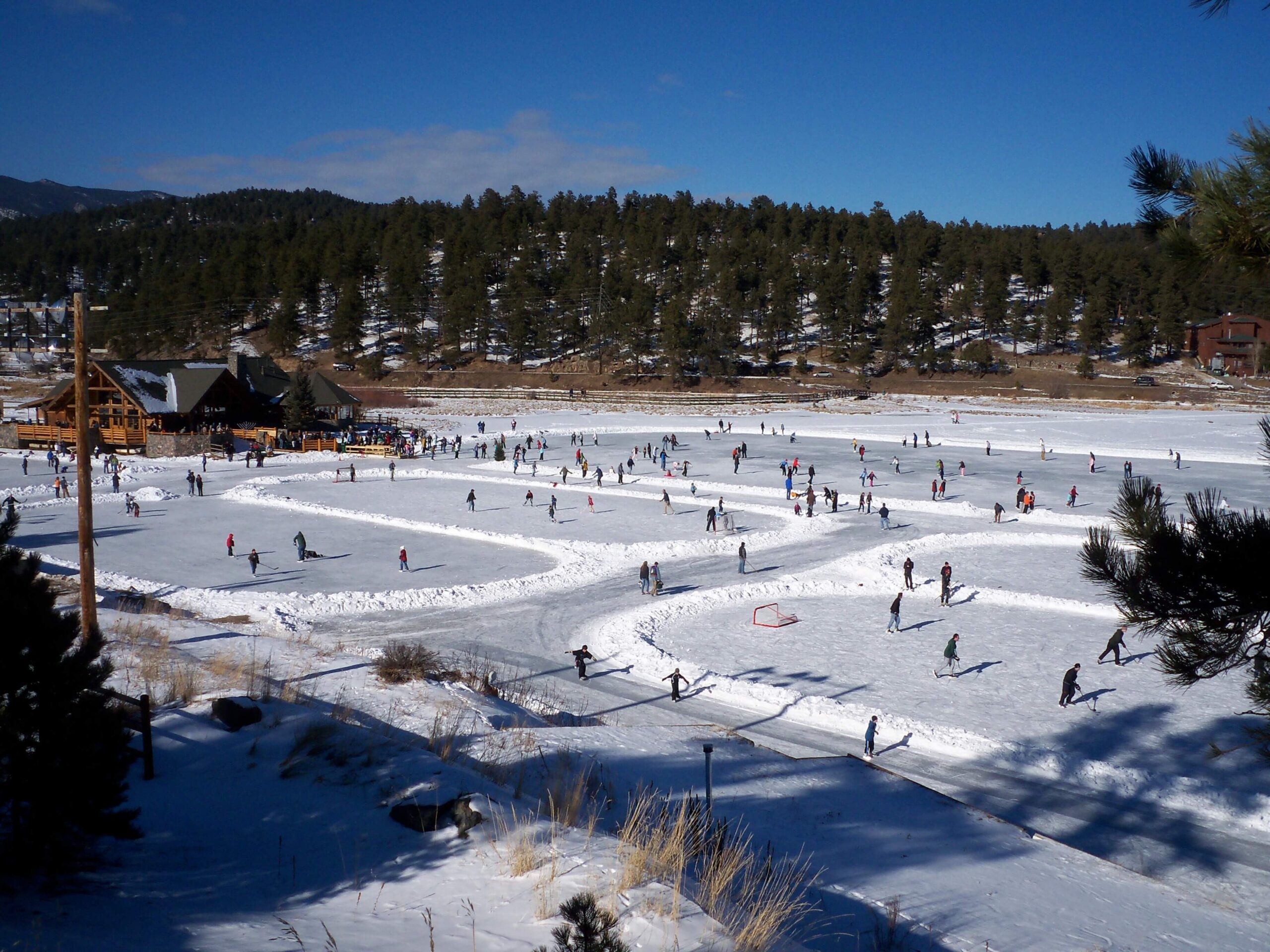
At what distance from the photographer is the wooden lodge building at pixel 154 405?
47.8m

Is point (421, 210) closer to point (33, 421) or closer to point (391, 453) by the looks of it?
point (33, 421)

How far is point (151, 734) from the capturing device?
7.35m

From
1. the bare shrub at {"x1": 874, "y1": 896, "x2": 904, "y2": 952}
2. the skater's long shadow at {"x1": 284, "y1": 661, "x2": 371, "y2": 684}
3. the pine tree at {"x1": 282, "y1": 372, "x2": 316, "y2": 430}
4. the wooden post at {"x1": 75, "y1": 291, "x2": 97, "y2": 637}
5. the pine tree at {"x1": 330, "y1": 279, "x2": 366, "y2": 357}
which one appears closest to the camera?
the bare shrub at {"x1": 874, "y1": 896, "x2": 904, "y2": 952}

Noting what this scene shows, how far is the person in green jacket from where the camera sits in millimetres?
14430

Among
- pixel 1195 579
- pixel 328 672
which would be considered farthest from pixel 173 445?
pixel 1195 579

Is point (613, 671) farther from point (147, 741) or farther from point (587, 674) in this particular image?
point (147, 741)

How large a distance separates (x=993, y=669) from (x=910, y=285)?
81690 mm

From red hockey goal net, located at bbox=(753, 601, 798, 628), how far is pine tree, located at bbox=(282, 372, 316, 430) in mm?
39162

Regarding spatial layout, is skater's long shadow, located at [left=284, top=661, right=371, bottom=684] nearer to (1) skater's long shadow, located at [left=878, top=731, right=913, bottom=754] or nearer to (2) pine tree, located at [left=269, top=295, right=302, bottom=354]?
(1) skater's long shadow, located at [left=878, top=731, right=913, bottom=754]

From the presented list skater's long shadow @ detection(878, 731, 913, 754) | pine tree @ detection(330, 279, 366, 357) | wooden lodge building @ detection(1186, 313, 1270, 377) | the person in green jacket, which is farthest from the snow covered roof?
wooden lodge building @ detection(1186, 313, 1270, 377)

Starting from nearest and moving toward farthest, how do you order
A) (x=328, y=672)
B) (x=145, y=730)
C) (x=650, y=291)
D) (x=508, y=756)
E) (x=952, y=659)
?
(x=145, y=730) → (x=508, y=756) → (x=328, y=672) → (x=952, y=659) → (x=650, y=291)

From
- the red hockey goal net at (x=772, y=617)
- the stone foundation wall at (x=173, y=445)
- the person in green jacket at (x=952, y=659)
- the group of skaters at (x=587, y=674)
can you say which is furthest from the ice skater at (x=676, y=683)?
the stone foundation wall at (x=173, y=445)

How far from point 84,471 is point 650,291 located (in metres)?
86.1

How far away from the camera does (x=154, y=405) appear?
4816 cm
